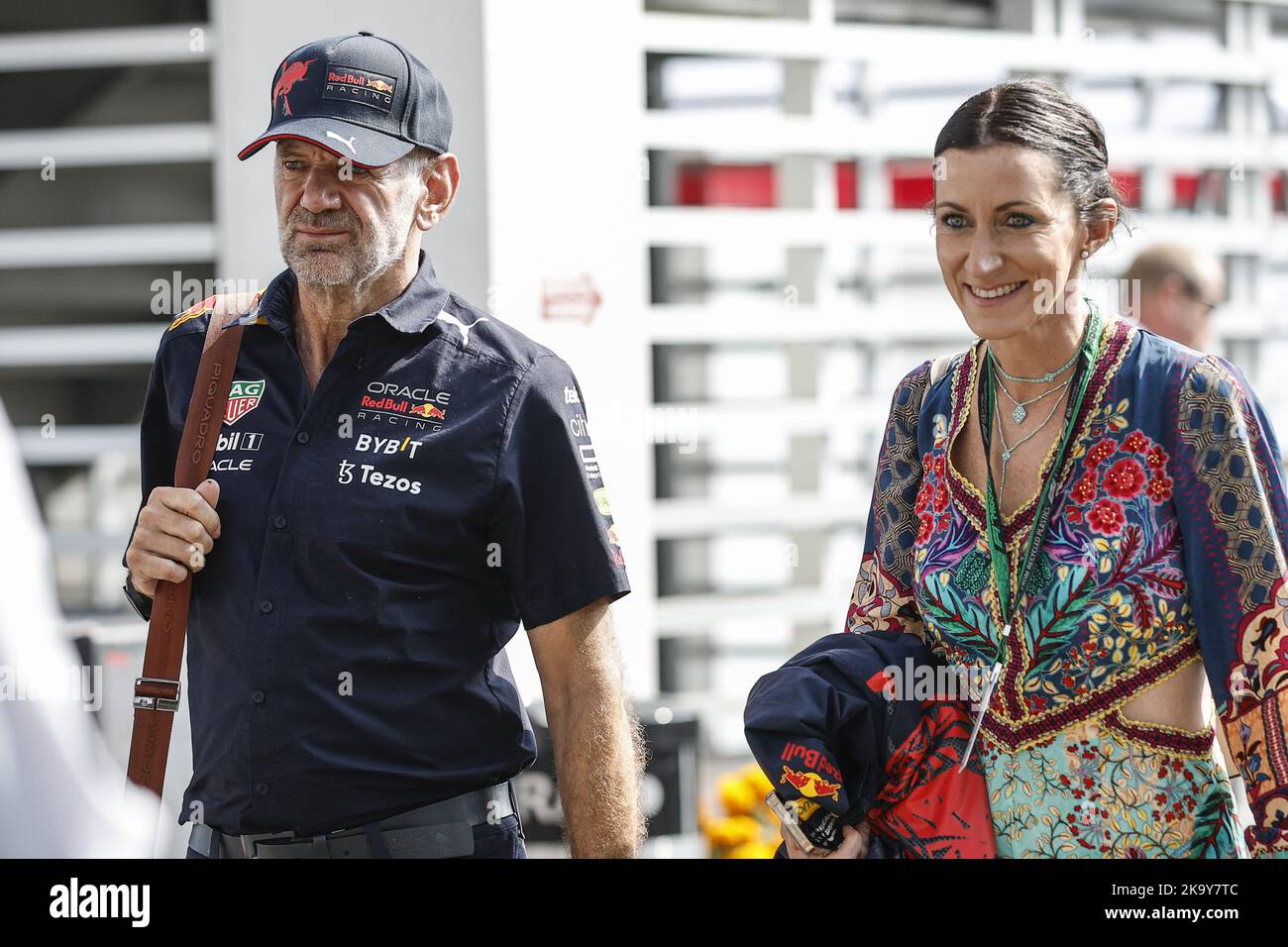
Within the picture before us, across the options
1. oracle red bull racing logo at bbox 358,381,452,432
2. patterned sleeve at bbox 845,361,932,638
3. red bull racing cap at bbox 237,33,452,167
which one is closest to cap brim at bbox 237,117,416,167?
red bull racing cap at bbox 237,33,452,167

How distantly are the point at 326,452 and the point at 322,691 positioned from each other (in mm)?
383

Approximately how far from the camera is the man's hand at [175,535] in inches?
90.2

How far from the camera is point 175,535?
7.52 feet

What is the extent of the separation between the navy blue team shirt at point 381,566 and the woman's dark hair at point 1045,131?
79 cm

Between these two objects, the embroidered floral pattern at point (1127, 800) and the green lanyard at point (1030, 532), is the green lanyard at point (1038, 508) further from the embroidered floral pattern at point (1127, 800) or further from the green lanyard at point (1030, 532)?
the embroidered floral pattern at point (1127, 800)

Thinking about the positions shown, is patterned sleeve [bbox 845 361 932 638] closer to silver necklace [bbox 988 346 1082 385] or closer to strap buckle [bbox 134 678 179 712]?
silver necklace [bbox 988 346 1082 385]

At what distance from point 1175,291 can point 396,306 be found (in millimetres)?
2572

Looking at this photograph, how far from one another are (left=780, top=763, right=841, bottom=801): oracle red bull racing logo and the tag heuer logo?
41.9 inches

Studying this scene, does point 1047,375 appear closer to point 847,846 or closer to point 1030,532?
point 1030,532

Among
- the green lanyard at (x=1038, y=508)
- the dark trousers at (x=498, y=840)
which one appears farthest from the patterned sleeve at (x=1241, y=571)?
the dark trousers at (x=498, y=840)

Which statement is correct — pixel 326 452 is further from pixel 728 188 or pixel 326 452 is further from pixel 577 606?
pixel 728 188

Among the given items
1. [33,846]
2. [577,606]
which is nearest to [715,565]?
[577,606]

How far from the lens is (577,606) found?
2377 mm

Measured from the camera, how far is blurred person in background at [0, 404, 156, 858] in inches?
43.7
